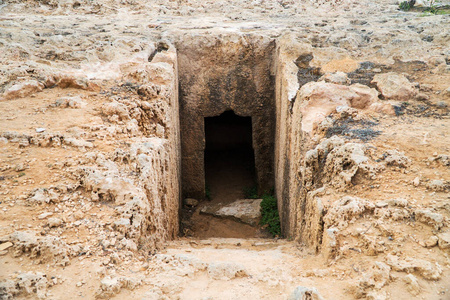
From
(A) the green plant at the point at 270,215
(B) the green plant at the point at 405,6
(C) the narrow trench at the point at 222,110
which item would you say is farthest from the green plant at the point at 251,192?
(B) the green plant at the point at 405,6

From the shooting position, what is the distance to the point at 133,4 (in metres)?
8.34

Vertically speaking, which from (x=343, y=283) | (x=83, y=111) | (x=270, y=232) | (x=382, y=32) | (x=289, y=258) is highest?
(x=382, y=32)

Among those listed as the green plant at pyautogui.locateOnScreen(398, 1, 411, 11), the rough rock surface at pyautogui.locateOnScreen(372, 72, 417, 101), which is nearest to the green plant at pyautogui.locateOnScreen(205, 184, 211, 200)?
the rough rock surface at pyautogui.locateOnScreen(372, 72, 417, 101)

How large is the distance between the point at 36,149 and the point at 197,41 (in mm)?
4040

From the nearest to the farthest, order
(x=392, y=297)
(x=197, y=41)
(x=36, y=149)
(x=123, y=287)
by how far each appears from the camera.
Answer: (x=392, y=297), (x=123, y=287), (x=36, y=149), (x=197, y=41)

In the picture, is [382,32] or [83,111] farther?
[382,32]

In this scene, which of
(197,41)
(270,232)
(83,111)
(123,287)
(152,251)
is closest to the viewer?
(123,287)

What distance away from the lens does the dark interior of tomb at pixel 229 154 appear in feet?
26.6

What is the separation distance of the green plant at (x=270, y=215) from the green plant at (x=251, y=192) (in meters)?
0.40

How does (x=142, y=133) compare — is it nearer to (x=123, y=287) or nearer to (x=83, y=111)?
(x=83, y=111)

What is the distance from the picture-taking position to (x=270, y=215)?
21.3ft

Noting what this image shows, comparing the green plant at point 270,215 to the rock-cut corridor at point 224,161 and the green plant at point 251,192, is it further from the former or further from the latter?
the green plant at point 251,192

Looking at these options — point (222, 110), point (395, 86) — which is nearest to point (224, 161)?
point (222, 110)

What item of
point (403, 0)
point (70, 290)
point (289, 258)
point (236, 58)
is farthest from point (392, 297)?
point (403, 0)
